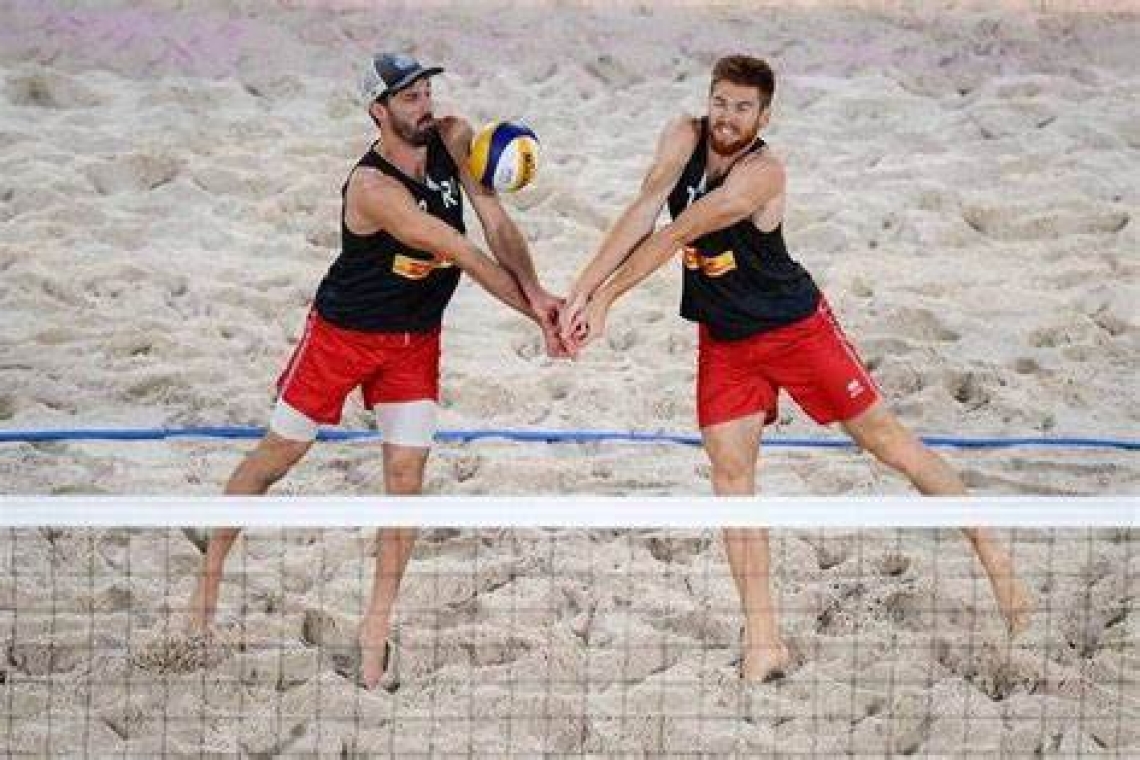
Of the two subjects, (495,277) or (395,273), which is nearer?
(495,277)

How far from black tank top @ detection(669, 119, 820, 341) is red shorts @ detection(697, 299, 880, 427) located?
4cm

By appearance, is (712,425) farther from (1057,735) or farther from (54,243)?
(54,243)

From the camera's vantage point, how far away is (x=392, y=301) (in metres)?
6.30

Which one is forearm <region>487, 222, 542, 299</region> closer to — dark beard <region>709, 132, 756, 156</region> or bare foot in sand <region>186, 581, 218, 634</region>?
dark beard <region>709, 132, 756, 156</region>

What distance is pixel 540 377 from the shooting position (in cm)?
851

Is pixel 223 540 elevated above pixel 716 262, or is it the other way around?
pixel 716 262

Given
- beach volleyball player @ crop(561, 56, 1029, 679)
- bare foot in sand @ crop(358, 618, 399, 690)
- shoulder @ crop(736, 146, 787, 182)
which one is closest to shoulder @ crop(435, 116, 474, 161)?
beach volleyball player @ crop(561, 56, 1029, 679)

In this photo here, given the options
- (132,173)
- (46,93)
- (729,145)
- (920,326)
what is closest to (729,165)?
(729,145)

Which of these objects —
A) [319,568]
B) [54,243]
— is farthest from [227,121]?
[319,568]

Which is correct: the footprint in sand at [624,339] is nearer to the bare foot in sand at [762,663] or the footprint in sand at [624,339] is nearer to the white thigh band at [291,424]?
the white thigh band at [291,424]

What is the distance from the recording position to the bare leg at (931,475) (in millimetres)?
6438

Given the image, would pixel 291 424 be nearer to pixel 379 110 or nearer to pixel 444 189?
pixel 444 189

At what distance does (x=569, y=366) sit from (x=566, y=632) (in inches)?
85.9

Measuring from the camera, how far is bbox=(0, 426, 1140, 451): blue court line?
790cm
